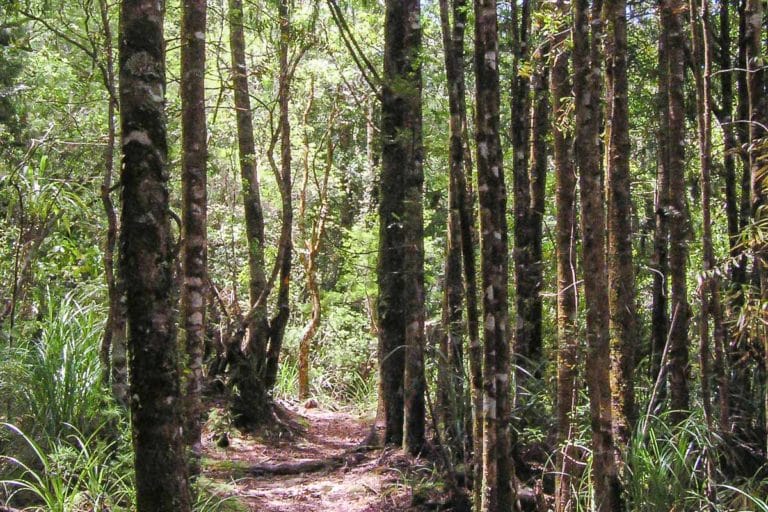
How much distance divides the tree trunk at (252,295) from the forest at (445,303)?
0.05m

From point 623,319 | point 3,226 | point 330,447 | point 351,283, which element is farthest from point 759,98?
point 351,283

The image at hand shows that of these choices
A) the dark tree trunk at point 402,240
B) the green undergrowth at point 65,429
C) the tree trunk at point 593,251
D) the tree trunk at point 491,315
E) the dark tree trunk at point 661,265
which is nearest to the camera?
the tree trunk at point 593,251

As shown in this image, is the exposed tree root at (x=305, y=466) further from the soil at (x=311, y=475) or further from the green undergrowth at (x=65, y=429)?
the green undergrowth at (x=65, y=429)

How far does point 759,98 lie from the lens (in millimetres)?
6945

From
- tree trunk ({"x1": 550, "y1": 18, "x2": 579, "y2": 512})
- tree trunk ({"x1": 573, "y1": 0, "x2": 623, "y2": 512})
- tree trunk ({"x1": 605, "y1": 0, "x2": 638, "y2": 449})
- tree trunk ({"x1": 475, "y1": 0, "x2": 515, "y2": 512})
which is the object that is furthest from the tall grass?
tree trunk ({"x1": 605, "y1": 0, "x2": 638, "y2": 449})

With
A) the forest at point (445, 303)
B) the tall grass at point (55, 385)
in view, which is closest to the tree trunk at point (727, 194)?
the forest at point (445, 303)

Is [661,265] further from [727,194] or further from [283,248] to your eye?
[283,248]

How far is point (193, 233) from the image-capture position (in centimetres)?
727

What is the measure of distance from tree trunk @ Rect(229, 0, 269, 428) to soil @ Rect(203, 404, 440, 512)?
21.4 inches

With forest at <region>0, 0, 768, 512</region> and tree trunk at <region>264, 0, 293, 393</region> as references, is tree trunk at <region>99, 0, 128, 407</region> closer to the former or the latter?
forest at <region>0, 0, 768, 512</region>

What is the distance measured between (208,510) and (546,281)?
22.2ft

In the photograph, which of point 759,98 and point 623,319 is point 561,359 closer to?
point 623,319

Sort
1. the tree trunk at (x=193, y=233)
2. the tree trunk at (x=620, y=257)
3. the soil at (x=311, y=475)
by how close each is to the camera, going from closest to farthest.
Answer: the tree trunk at (x=620, y=257) < the tree trunk at (x=193, y=233) < the soil at (x=311, y=475)

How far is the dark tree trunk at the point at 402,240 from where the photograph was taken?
9078 mm
